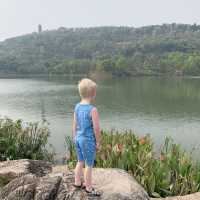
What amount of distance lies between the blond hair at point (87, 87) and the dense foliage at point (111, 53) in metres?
79.4

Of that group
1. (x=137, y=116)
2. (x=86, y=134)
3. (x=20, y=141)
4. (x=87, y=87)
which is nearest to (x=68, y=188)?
(x=86, y=134)

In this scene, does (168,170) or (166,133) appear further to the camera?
(166,133)

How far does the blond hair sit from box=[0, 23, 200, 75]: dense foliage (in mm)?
79385

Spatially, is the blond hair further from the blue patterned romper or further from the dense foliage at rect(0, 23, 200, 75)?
the dense foliage at rect(0, 23, 200, 75)

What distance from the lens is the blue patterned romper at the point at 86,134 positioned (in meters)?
4.64

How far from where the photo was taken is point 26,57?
364ft

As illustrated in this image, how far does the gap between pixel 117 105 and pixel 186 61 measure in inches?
2582

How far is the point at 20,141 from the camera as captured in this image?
32.3ft

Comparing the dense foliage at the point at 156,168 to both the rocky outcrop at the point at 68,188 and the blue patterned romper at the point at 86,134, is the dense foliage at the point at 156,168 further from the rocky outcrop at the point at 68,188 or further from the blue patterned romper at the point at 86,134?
the blue patterned romper at the point at 86,134

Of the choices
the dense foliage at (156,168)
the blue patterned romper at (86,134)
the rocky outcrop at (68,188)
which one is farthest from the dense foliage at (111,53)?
the blue patterned romper at (86,134)

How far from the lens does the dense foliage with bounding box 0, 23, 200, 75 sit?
299 ft

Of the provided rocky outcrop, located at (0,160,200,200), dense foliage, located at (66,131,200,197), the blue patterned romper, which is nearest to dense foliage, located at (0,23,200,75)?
dense foliage, located at (66,131,200,197)

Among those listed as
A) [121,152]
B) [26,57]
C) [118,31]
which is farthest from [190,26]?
[121,152]

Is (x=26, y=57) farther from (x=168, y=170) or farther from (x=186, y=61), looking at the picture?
(x=168, y=170)
